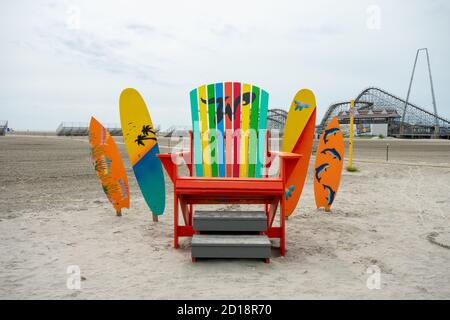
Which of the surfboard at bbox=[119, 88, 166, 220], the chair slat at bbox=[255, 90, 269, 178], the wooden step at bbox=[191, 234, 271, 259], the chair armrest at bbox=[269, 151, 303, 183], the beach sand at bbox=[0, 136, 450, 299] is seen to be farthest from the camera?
the surfboard at bbox=[119, 88, 166, 220]

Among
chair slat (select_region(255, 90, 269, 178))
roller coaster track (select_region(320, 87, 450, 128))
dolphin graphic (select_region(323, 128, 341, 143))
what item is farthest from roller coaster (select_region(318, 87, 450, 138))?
chair slat (select_region(255, 90, 269, 178))

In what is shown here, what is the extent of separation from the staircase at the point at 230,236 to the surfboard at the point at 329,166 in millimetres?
1868

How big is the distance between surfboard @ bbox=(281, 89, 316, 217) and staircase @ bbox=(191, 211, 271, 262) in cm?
106

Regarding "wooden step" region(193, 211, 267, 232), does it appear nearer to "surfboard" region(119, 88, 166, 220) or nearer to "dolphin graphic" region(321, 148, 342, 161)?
→ "surfboard" region(119, 88, 166, 220)

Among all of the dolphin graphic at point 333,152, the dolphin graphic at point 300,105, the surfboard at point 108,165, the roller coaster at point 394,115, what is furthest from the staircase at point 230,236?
the roller coaster at point 394,115

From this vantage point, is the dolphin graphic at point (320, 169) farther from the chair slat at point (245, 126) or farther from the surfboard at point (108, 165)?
the surfboard at point (108, 165)

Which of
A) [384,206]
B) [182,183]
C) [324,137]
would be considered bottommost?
[384,206]

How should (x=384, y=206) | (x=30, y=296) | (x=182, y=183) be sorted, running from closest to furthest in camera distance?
(x=30, y=296) < (x=182, y=183) < (x=384, y=206)

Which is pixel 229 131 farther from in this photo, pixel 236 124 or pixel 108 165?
pixel 108 165

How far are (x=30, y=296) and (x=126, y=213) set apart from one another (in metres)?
2.45

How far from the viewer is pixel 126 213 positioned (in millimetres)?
4641

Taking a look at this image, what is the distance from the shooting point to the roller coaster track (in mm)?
54062
